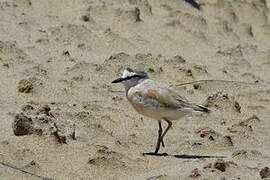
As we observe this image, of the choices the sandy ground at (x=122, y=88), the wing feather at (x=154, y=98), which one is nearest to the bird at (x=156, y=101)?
the wing feather at (x=154, y=98)

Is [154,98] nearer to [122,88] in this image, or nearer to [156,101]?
[156,101]

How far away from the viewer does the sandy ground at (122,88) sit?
7688 millimetres

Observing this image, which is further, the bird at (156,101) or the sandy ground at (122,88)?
the bird at (156,101)

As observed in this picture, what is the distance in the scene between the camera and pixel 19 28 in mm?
11312

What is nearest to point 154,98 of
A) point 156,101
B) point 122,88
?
point 156,101

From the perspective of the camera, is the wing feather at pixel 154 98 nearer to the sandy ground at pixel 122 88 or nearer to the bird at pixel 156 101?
the bird at pixel 156 101

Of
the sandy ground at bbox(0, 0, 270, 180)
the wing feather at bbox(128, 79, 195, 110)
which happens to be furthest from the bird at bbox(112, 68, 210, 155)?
the sandy ground at bbox(0, 0, 270, 180)

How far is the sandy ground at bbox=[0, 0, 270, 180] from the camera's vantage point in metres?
7.69

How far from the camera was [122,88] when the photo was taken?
34.3ft

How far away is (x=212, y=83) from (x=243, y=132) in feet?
6.92

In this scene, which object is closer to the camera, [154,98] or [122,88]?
[154,98]

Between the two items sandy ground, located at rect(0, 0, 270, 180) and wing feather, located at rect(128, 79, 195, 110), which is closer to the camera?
sandy ground, located at rect(0, 0, 270, 180)

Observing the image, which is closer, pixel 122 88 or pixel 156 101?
pixel 156 101

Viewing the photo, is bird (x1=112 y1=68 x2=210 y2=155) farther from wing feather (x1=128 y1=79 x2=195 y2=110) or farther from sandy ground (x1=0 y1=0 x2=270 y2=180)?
sandy ground (x1=0 y1=0 x2=270 y2=180)
